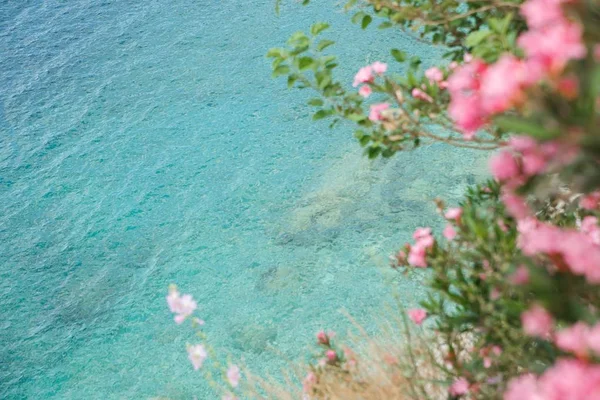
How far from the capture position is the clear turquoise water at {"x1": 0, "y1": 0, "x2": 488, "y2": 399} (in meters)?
4.19

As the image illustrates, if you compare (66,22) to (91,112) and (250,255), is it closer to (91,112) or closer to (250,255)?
(91,112)

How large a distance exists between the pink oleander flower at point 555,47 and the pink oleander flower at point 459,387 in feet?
3.80

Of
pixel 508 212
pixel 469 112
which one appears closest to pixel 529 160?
pixel 469 112

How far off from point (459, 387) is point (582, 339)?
1.02m

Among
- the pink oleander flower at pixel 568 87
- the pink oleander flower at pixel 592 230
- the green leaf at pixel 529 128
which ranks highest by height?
the pink oleander flower at pixel 568 87

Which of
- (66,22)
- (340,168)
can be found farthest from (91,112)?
(340,168)

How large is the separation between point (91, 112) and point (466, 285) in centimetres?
663

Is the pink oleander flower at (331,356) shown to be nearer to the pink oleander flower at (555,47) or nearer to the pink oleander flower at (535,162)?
the pink oleander flower at (535,162)

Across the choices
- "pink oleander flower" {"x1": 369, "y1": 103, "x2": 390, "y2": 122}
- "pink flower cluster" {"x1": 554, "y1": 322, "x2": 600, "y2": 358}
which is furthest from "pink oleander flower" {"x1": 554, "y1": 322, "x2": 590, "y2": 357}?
"pink oleander flower" {"x1": 369, "y1": 103, "x2": 390, "y2": 122}

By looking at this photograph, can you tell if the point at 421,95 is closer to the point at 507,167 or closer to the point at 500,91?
the point at 507,167

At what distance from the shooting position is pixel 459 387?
5.67 ft

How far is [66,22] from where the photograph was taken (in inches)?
373

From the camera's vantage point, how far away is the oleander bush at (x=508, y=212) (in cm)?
78

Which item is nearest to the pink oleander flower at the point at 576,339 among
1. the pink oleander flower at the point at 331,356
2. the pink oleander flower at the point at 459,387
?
the pink oleander flower at the point at 459,387
